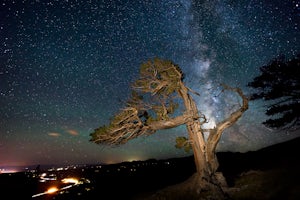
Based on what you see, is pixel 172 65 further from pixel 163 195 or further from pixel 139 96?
pixel 163 195

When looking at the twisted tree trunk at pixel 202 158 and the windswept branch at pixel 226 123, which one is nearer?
the twisted tree trunk at pixel 202 158

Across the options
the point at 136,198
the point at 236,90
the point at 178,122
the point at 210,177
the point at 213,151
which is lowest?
the point at 136,198

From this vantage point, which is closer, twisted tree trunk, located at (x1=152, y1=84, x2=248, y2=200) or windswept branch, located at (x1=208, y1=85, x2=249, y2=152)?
twisted tree trunk, located at (x1=152, y1=84, x2=248, y2=200)

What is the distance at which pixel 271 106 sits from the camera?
1986 cm

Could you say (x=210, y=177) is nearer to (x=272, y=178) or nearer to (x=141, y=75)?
(x=272, y=178)

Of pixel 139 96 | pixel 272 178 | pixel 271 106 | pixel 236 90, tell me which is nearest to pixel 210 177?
pixel 272 178

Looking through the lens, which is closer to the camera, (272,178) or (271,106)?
(272,178)

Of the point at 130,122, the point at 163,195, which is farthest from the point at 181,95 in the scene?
the point at 163,195

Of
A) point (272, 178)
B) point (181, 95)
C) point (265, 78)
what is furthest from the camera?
point (265, 78)

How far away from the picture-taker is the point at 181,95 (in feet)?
51.8

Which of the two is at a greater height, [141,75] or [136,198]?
[141,75]

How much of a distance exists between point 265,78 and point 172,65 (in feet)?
35.6

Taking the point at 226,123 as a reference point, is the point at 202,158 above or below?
below

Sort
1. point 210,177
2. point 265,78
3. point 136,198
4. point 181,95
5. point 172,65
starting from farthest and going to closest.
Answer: point 265,78 → point 136,198 → point 181,95 → point 172,65 → point 210,177
